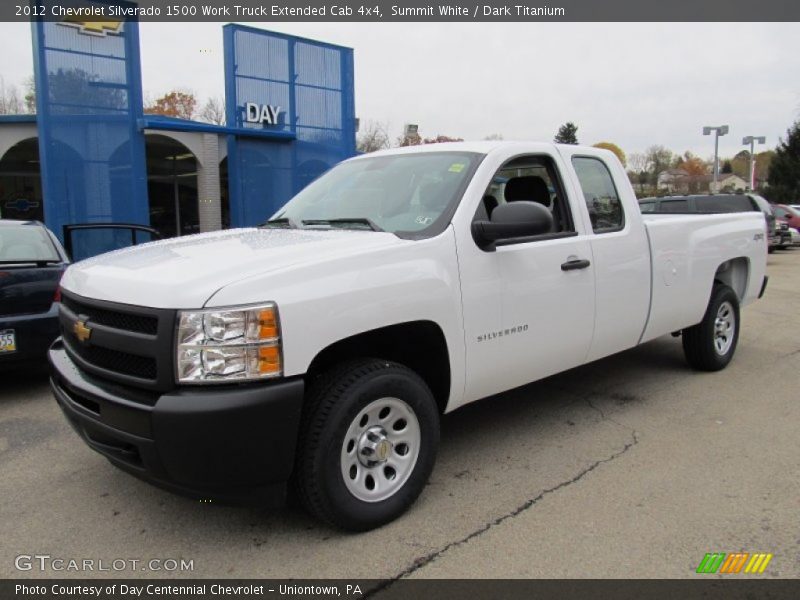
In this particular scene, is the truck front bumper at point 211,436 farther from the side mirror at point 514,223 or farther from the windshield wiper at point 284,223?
the windshield wiper at point 284,223

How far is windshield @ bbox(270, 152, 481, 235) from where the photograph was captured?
3.65m

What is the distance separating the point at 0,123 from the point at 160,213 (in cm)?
617

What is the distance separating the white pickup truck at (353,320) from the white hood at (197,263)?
0.04 ft

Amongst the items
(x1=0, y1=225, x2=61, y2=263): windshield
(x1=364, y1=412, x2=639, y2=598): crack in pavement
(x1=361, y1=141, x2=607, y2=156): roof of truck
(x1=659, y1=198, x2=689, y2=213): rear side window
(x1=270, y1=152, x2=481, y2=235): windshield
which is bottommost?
(x1=364, y1=412, x2=639, y2=598): crack in pavement

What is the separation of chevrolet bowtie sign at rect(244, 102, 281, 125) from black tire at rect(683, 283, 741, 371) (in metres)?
10.9

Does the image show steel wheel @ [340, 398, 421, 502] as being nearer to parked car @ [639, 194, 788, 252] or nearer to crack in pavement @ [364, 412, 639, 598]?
crack in pavement @ [364, 412, 639, 598]

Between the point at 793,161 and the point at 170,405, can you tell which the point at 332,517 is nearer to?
the point at 170,405

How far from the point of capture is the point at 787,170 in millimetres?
37562

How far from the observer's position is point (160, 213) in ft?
75.5

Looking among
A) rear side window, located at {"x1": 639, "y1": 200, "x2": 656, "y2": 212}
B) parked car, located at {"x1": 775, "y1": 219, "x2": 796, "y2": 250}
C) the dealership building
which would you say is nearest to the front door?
the dealership building

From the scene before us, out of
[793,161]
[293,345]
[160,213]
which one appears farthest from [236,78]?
[793,161]

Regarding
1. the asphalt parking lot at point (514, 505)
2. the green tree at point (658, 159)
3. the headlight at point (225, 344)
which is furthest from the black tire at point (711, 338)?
the green tree at point (658, 159)

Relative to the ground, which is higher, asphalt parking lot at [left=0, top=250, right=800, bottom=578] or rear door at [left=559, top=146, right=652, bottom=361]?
rear door at [left=559, top=146, right=652, bottom=361]

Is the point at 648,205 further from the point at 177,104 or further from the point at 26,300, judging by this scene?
the point at 177,104
